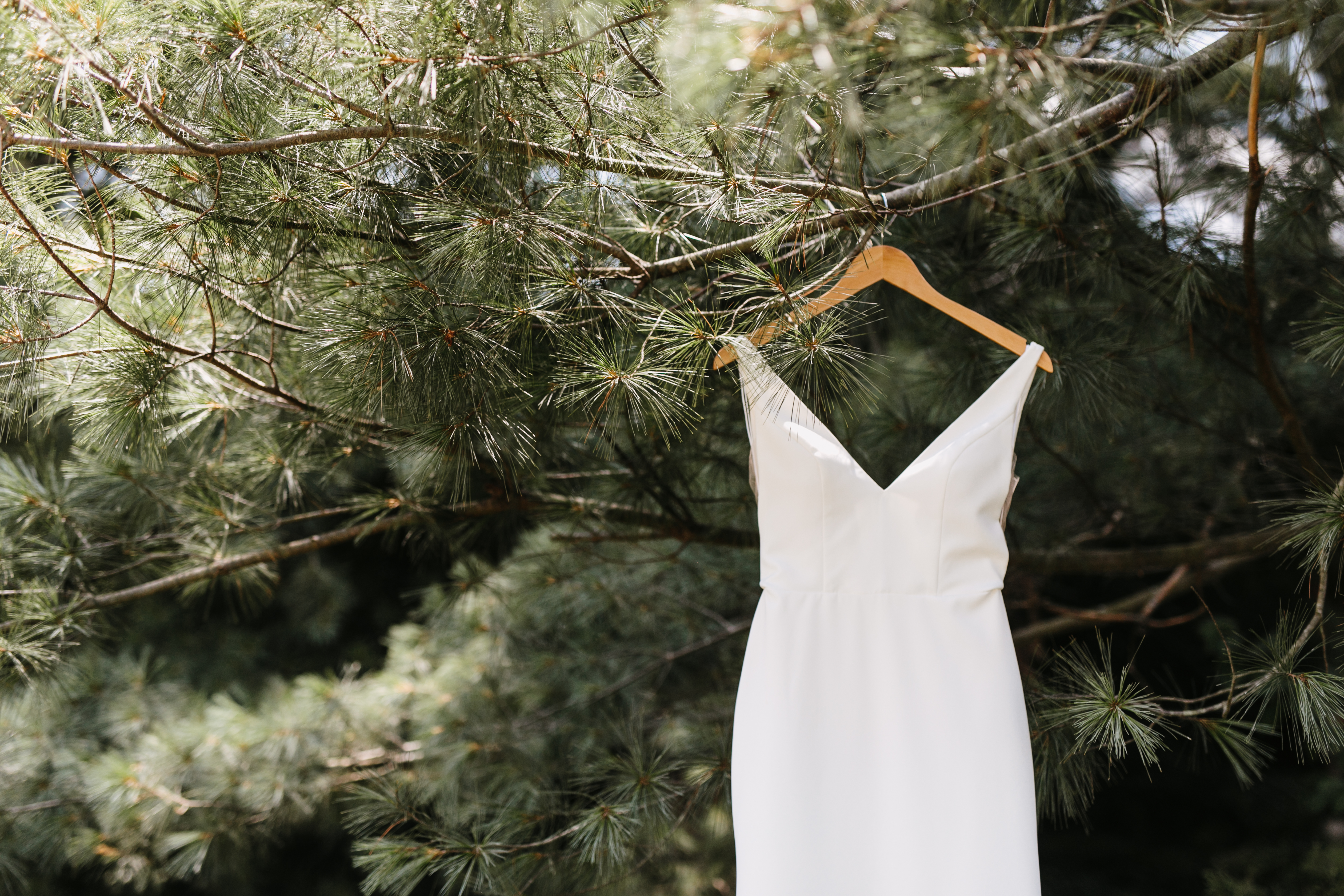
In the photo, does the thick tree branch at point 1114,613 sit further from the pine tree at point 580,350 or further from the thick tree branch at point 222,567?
the thick tree branch at point 222,567

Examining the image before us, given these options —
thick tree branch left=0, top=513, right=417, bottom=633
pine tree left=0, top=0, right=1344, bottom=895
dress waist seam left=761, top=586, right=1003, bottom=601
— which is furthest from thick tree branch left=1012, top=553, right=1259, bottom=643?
thick tree branch left=0, top=513, right=417, bottom=633

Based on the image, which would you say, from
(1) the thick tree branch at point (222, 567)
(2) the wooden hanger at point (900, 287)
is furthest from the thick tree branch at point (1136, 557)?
(1) the thick tree branch at point (222, 567)

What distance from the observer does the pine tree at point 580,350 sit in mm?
565

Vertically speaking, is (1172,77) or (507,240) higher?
(1172,77)

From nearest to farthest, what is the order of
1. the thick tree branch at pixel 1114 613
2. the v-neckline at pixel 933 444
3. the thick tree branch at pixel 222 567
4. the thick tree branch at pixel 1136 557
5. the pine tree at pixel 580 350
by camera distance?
the pine tree at pixel 580 350, the v-neckline at pixel 933 444, the thick tree branch at pixel 222 567, the thick tree branch at pixel 1136 557, the thick tree branch at pixel 1114 613

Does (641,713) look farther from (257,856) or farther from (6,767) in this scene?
(257,856)

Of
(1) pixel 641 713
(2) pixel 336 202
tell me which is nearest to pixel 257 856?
(1) pixel 641 713

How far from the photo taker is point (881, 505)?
68cm

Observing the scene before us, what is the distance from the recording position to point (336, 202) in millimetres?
663

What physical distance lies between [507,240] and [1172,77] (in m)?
0.51

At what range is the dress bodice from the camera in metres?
0.66

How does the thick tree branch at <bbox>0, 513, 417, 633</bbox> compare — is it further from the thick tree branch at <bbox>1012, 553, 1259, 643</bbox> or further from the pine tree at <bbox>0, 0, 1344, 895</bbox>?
the thick tree branch at <bbox>1012, 553, 1259, 643</bbox>

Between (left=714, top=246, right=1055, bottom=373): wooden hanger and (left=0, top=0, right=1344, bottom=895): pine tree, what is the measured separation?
28 mm

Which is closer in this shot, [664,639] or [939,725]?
[939,725]
